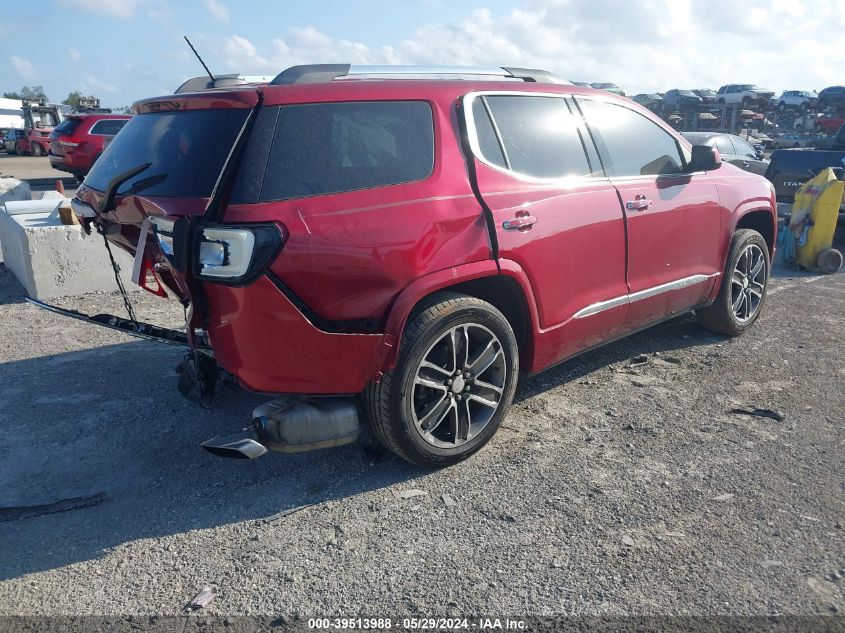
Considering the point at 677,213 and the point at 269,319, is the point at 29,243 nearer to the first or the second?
the point at 269,319

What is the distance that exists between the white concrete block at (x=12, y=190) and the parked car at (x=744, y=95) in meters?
38.2

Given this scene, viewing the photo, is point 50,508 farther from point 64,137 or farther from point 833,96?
point 833,96

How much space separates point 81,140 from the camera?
1731 centimetres

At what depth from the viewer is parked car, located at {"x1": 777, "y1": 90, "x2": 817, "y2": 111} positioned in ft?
128

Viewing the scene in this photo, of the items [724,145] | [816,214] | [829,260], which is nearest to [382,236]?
[816,214]

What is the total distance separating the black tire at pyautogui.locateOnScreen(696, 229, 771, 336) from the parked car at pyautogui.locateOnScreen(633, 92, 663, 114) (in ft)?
125

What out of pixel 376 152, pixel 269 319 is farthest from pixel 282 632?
pixel 376 152

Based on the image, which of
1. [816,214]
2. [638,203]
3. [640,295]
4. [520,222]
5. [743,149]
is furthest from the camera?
[743,149]

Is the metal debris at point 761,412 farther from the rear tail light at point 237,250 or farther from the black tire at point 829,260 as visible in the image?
the black tire at point 829,260

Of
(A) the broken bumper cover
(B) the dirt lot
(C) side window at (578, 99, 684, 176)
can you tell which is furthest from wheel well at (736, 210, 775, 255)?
(A) the broken bumper cover

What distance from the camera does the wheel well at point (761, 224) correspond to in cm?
584

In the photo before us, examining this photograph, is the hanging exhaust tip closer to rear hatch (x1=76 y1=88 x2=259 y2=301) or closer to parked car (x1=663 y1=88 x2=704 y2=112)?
rear hatch (x1=76 y1=88 x2=259 y2=301)

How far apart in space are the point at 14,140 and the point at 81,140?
65.8 feet

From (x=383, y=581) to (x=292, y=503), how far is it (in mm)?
758
